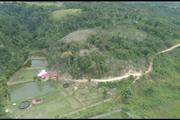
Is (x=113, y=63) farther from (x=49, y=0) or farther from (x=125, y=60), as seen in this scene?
(x=49, y=0)

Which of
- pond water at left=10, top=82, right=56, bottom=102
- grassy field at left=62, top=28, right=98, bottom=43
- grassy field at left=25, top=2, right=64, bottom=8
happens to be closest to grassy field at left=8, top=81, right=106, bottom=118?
pond water at left=10, top=82, right=56, bottom=102

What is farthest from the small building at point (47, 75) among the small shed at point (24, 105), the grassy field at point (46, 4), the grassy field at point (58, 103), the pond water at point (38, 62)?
the grassy field at point (46, 4)

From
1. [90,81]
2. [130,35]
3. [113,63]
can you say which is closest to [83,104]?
[90,81]

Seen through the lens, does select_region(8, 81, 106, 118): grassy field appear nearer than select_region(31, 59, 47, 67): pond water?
Yes

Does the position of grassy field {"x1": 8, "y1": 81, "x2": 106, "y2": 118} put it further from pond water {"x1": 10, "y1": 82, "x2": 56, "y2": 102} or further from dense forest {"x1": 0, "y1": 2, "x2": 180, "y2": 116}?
dense forest {"x1": 0, "y1": 2, "x2": 180, "y2": 116}

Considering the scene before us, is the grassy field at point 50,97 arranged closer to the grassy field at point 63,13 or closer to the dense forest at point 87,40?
the dense forest at point 87,40

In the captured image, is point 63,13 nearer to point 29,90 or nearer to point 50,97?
point 29,90
